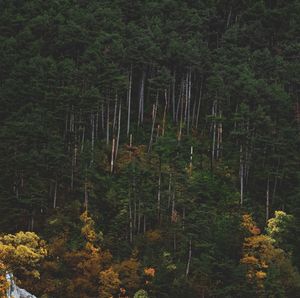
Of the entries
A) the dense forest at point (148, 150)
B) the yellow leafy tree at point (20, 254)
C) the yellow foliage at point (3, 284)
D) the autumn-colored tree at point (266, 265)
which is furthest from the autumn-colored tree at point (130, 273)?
the yellow foliage at point (3, 284)

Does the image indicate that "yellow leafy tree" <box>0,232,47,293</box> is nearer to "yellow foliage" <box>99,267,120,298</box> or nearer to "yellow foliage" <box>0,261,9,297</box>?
"yellow foliage" <box>0,261,9,297</box>

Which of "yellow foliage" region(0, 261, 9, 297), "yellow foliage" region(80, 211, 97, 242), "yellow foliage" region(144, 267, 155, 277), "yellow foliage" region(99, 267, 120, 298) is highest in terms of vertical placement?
"yellow foliage" region(0, 261, 9, 297)

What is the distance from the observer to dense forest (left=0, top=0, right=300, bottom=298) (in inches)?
1559

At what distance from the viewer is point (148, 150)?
53.3 m

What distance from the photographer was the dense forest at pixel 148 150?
130 ft

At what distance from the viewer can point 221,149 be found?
52094 mm

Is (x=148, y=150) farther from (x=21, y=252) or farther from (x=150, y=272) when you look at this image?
(x=21, y=252)

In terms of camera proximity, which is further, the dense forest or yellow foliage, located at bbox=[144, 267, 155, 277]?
the dense forest

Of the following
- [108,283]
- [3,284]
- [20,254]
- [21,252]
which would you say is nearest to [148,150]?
[108,283]

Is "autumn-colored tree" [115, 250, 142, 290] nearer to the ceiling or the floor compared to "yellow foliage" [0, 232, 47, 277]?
nearer to the floor

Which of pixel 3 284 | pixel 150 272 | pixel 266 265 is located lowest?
pixel 150 272

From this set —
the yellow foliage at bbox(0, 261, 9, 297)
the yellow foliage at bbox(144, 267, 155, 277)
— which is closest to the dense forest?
the yellow foliage at bbox(0, 261, 9, 297)

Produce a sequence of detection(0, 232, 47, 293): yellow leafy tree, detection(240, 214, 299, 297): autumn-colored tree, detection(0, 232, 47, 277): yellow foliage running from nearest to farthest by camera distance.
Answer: detection(0, 232, 47, 293): yellow leafy tree, detection(0, 232, 47, 277): yellow foliage, detection(240, 214, 299, 297): autumn-colored tree

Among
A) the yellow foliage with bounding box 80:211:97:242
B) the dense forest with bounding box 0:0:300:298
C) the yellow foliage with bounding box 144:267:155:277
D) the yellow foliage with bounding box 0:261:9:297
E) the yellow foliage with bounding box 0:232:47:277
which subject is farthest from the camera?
the yellow foliage with bounding box 80:211:97:242
